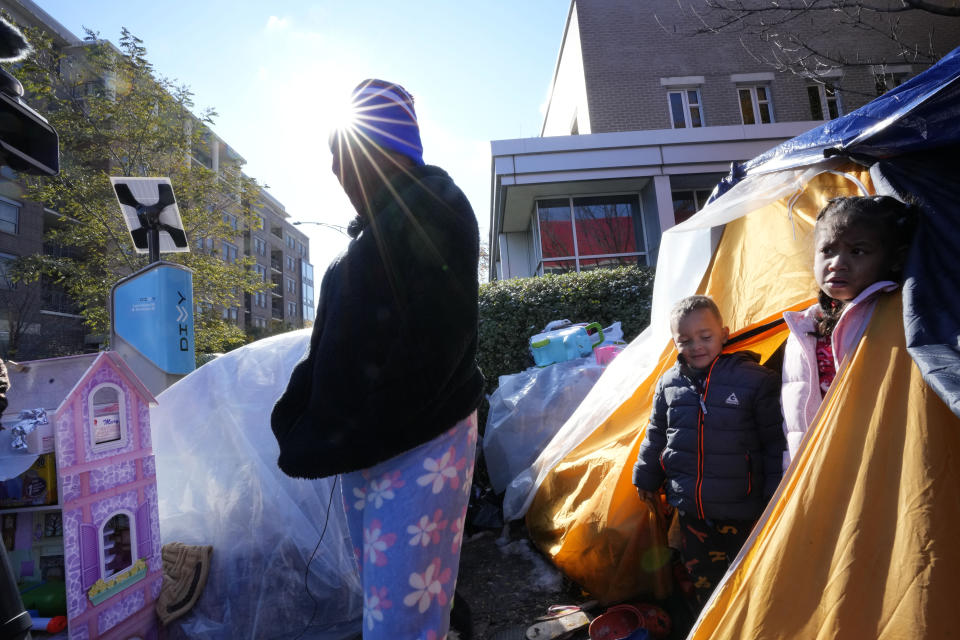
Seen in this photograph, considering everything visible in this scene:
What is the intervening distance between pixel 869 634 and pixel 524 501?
87.9 inches

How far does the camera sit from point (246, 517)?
2.66m

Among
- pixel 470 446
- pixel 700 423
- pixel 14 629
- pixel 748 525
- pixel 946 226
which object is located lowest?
pixel 748 525

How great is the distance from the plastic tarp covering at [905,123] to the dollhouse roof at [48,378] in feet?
10.2

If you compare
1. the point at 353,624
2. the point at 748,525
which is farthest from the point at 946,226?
the point at 353,624

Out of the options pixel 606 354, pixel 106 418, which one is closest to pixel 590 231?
pixel 606 354

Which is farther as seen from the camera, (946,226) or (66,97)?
(66,97)

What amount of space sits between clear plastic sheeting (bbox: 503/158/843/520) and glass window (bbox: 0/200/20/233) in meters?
23.4

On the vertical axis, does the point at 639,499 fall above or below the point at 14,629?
below

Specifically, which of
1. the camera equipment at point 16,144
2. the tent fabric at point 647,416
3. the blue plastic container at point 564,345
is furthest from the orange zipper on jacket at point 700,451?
the blue plastic container at point 564,345

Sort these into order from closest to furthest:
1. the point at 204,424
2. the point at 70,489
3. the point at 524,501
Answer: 1. the point at 70,489
2. the point at 204,424
3. the point at 524,501

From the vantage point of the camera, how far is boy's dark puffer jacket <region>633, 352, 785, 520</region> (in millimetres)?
1990

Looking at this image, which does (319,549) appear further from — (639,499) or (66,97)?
(66,97)

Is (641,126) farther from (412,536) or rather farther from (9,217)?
(9,217)

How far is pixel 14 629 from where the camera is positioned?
116cm
